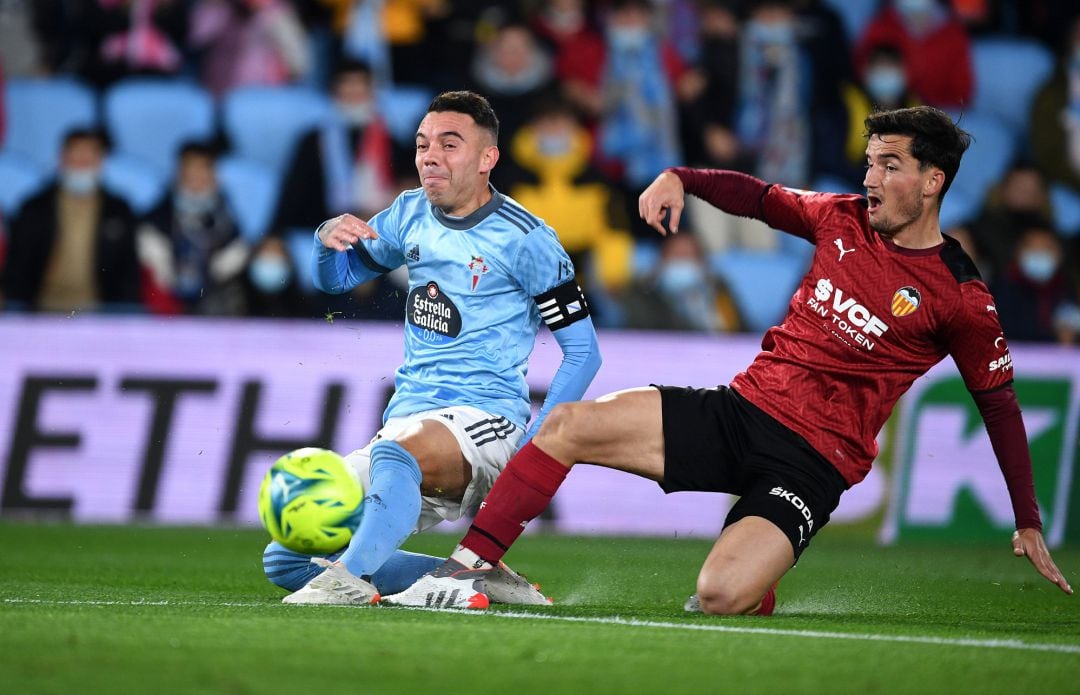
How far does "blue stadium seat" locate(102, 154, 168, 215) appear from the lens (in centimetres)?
1165

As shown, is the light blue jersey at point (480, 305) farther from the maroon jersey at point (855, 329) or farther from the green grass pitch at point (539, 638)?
the green grass pitch at point (539, 638)

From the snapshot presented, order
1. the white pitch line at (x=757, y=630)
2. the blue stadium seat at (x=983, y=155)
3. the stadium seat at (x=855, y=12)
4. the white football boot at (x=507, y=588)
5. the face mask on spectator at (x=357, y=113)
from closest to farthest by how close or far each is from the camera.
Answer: the white pitch line at (x=757, y=630), the white football boot at (x=507, y=588), the face mask on spectator at (x=357, y=113), the blue stadium seat at (x=983, y=155), the stadium seat at (x=855, y=12)

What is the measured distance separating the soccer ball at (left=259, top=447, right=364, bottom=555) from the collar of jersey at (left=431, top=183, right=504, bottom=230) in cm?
106

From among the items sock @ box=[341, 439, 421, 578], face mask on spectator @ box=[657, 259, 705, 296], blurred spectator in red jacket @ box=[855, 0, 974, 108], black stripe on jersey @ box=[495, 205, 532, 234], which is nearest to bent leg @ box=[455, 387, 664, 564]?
sock @ box=[341, 439, 421, 578]

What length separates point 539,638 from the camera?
4488 millimetres

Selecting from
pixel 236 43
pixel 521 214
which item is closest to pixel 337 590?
pixel 521 214

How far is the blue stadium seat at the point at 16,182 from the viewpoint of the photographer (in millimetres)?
11312

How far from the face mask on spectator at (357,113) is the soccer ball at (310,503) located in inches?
265

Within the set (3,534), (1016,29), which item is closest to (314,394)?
(3,534)

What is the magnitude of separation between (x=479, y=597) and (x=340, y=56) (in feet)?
27.3

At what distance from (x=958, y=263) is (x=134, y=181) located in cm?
769

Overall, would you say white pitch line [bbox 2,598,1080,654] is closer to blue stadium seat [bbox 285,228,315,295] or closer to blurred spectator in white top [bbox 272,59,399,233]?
blue stadium seat [bbox 285,228,315,295]

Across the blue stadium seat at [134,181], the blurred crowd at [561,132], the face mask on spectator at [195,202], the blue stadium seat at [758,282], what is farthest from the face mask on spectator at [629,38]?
the blue stadium seat at [134,181]

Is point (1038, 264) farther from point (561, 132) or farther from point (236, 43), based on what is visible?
point (236, 43)
